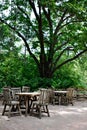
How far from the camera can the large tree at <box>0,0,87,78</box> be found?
16.8 metres

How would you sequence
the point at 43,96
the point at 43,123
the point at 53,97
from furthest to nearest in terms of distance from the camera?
the point at 53,97, the point at 43,96, the point at 43,123

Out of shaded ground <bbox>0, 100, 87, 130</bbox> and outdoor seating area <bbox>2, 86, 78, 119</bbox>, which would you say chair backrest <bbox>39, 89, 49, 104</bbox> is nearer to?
outdoor seating area <bbox>2, 86, 78, 119</bbox>

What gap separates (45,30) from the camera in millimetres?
18016

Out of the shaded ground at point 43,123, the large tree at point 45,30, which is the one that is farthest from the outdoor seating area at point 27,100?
the large tree at point 45,30

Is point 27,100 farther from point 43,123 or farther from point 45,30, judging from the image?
point 45,30

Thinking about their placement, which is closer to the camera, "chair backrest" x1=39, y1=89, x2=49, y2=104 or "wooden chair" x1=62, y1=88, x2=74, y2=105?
"chair backrest" x1=39, y1=89, x2=49, y2=104

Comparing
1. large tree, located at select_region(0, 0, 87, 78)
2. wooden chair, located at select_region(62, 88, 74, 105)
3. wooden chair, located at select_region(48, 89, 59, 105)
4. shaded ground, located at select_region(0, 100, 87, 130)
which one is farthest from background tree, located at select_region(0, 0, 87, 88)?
shaded ground, located at select_region(0, 100, 87, 130)

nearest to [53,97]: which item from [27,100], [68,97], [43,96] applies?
[68,97]

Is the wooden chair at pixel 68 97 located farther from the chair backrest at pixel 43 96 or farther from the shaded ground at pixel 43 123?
the chair backrest at pixel 43 96

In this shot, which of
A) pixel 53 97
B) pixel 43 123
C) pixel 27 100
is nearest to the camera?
pixel 43 123

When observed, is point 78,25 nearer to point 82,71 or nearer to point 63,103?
point 63,103

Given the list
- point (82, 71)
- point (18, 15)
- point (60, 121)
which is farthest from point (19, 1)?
point (60, 121)

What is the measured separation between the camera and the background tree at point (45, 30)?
16781 millimetres

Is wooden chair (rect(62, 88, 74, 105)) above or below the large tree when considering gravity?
below
